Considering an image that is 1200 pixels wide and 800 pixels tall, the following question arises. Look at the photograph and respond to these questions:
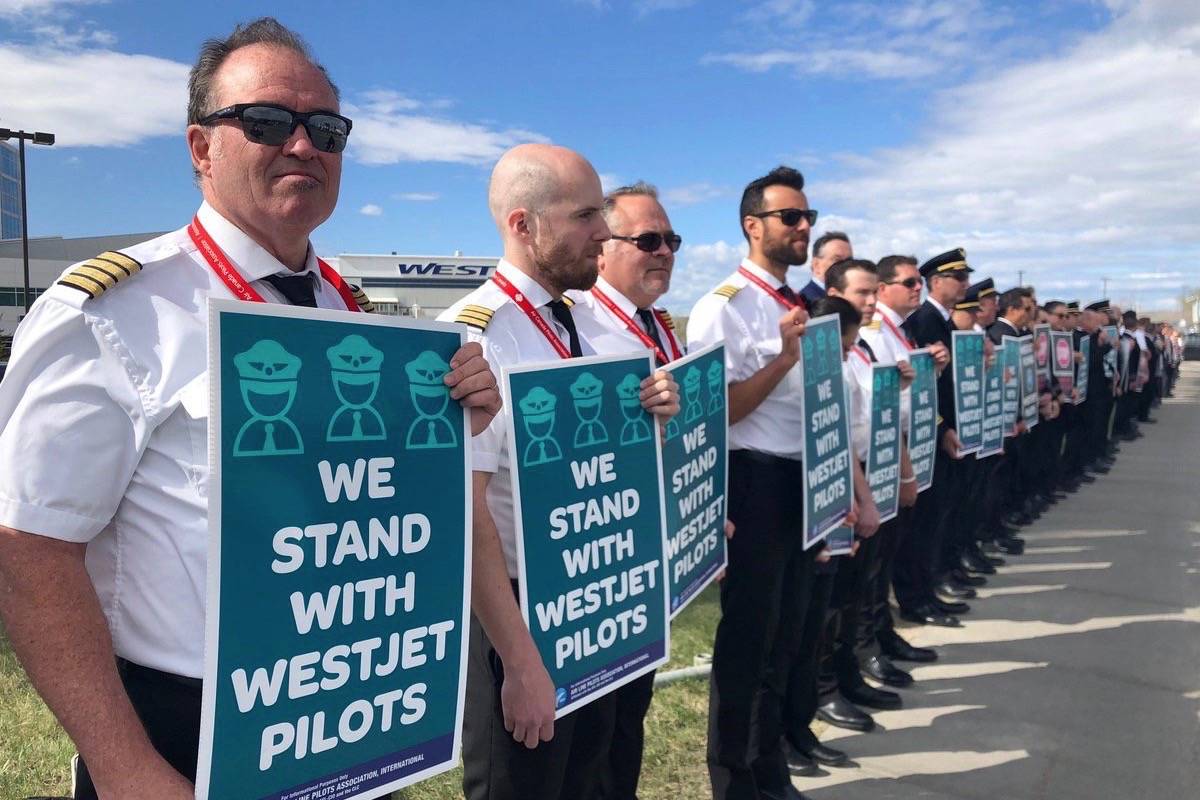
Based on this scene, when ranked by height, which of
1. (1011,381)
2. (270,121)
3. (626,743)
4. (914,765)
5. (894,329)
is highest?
(270,121)

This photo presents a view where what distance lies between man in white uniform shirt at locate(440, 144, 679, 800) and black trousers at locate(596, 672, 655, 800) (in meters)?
0.06

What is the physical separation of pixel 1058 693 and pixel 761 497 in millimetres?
2484

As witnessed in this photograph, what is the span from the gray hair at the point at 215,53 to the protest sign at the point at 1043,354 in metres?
8.97

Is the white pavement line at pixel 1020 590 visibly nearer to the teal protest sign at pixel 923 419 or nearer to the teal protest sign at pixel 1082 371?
the teal protest sign at pixel 923 419

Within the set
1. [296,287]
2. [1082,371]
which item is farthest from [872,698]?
[1082,371]

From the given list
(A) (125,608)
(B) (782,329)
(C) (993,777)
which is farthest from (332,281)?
(C) (993,777)

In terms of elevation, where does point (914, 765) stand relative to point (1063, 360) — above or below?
below

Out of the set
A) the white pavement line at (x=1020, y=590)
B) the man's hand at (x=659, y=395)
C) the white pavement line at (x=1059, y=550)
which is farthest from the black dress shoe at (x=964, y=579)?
the man's hand at (x=659, y=395)

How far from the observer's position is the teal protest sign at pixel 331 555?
4.31 feet

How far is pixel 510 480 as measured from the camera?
214 cm

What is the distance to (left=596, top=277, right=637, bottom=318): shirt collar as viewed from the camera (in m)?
3.10

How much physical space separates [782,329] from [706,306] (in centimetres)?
37

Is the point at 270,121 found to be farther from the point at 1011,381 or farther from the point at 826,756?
the point at 1011,381

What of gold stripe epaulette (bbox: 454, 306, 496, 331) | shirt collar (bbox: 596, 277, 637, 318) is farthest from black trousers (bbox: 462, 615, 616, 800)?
shirt collar (bbox: 596, 277, 637, 318)
